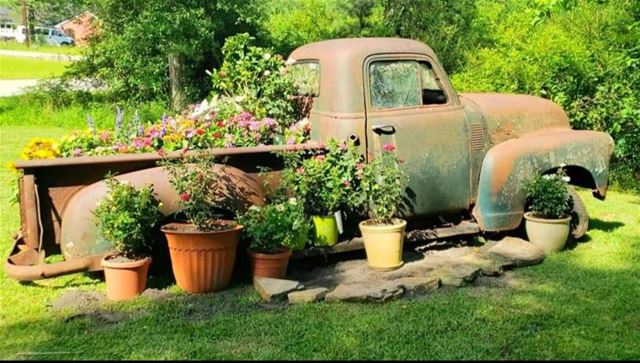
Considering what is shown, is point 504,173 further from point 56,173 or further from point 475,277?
point 56,173

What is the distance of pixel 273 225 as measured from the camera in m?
4.94

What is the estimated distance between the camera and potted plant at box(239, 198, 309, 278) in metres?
4.93

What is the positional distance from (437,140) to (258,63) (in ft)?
6.26

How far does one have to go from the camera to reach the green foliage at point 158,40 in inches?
497

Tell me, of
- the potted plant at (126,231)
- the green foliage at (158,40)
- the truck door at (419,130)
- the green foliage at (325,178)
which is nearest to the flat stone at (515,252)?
the truck door at (419,130)

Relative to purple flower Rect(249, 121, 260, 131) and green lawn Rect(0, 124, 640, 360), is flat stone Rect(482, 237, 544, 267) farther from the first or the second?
purple flower Rect(249, 121, 260, 131)

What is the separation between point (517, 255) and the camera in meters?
5.61

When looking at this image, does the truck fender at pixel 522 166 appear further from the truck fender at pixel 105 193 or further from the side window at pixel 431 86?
the truck fender at pixel 105 193

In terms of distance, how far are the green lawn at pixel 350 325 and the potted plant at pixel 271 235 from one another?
240 millimetres

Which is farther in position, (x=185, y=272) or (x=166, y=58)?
(x=166, y=58)

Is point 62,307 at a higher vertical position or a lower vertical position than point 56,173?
lower

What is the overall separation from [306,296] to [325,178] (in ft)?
3.83

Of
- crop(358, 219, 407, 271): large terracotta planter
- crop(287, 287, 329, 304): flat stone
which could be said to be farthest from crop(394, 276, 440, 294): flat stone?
crop(287, 287, 329, 304): flat stone

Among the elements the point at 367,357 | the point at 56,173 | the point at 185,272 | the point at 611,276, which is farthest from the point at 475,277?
the point at 56,173
